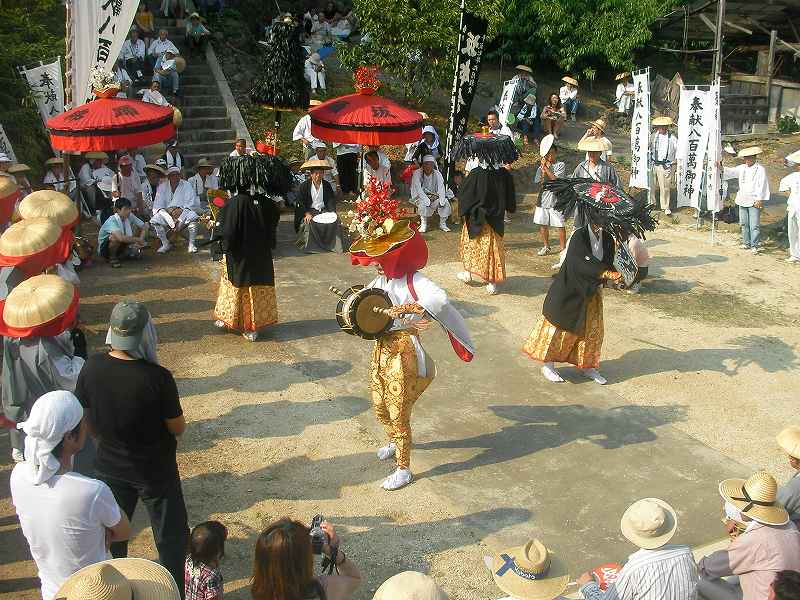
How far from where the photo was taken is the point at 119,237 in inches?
420

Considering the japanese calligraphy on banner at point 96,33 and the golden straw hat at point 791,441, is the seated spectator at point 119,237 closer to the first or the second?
the japanese calligraphy on banner at point 96,33

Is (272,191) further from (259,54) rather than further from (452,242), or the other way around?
(259,54)

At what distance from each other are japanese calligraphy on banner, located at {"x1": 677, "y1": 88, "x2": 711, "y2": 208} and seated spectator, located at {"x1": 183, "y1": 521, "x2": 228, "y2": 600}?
37.0 feet

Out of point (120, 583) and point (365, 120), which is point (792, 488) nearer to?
point (120, 583)

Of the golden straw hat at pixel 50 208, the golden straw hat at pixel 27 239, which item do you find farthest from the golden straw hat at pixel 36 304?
the golden straw hat at pixel 50 208

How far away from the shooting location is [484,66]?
2167 cm

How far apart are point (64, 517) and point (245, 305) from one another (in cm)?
509

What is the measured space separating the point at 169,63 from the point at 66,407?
13.1 metres

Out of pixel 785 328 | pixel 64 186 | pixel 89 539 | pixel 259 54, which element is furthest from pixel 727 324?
pixel 259 54

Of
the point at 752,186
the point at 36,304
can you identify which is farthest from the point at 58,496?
the point at 752,186

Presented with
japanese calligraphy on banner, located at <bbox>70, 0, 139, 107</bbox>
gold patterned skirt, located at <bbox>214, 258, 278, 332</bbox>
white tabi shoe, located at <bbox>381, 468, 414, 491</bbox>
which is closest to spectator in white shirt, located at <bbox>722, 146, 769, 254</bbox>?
gold patterned skirt, located at <bbox>214, 258, 278, 332</bbox>

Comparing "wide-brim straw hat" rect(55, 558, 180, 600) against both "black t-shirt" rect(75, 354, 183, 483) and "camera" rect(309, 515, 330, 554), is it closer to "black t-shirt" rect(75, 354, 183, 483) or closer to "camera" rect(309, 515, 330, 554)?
"camera" rect(309, 515, 330, 554)

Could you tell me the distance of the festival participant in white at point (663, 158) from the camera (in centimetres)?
1408

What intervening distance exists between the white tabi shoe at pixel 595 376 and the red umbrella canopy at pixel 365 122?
4.56 metres
